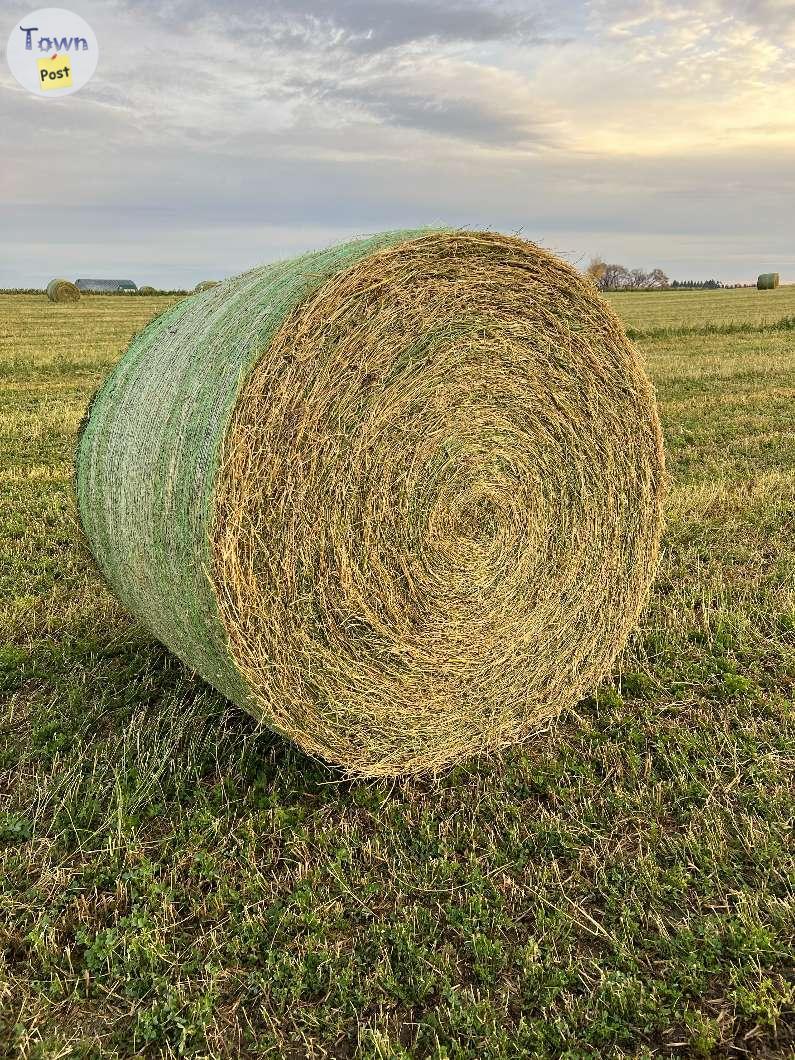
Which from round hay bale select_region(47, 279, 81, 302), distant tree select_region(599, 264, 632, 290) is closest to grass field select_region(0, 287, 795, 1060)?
round hay bale select_region(47, 279, 81, 302)

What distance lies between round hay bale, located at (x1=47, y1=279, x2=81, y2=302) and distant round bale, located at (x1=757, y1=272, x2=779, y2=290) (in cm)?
3453

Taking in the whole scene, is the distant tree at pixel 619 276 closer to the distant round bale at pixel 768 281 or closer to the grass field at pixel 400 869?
the distant round bale at pixel 768 281

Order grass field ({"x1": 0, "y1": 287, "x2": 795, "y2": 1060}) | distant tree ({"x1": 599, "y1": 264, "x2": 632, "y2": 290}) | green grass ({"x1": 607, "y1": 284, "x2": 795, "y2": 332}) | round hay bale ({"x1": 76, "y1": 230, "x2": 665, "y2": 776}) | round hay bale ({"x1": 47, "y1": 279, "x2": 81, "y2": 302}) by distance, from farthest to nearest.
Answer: distant tree ({"x1": 599, "y1": 264, "x2": 632, "y2": 290}) → round hay bale ({"x1": 47, "y1": 279, "x2": 81, "y2": 302}) → green grass ({"x1": 607, "y1": 284, "x2": 795, "y2": 332}) → round hay bale ({"x1": 76, "y1": 230, "x2": 665, "y2": 776}) → grass field ({"x1": 0, "y1": 287, "x2": 795, "y2": 1060})

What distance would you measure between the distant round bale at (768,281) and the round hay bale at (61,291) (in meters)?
34.5

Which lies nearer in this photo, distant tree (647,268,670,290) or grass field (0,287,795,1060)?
grass field (0,287,795,1060)

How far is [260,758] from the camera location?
4453 mm

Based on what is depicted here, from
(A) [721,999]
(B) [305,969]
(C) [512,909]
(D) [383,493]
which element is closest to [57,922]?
(B) [305,969]

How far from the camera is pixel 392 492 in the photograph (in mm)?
3920

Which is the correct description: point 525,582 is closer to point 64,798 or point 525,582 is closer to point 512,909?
point 512,909

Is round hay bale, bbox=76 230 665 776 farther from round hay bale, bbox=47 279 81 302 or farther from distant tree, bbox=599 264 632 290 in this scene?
Answer: distant tree, bbox=599 264 632 290

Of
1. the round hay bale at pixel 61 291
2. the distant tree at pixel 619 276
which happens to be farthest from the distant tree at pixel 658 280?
the round hay bale at pixel 61 291

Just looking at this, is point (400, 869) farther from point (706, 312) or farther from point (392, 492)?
point (706, 312)

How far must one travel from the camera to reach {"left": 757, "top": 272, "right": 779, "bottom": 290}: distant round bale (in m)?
47.2

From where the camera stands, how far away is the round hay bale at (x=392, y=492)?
3619 millimetres
